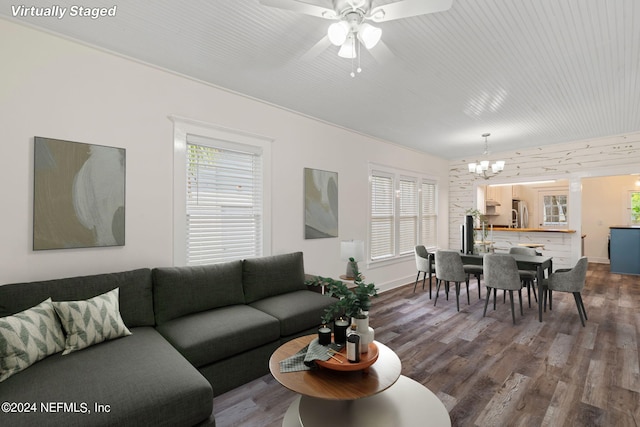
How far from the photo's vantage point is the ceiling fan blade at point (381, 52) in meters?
2.15

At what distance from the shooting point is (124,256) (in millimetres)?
2691

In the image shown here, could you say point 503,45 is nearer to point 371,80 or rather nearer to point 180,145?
point 371,80

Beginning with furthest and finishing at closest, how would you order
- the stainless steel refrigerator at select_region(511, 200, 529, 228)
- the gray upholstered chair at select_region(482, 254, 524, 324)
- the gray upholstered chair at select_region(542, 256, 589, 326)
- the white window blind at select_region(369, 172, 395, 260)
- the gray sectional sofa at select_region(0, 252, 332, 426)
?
the stainless steel refrigerator at select_region(511, 200, 529, 228) → the white window blind at select_region(369, 172, 395, 260) → the gray upholstered chair at select_region(482, 254, 524, 324) → the gray upholstered chair at select_region(542, 256, 589, 326) → the gray sectional sofa at select_region(0, 252, 332, 426)

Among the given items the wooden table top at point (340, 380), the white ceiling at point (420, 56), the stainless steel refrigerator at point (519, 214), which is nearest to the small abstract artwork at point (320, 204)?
the white ceiling at point (420, 56)

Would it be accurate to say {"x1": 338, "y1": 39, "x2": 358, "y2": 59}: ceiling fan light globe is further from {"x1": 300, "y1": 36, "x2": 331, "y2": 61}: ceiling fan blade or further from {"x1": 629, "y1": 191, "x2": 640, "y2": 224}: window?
{"x1": 629, "y1": 191, "x2": 640, "y2": 224}: window

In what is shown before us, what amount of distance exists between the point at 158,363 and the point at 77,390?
1.28 ft

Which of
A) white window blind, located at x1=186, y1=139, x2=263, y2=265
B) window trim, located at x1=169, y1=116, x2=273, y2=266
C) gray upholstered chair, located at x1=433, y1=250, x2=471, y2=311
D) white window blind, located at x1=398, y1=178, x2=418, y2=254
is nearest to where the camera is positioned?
window trim, located at x1=169, y1=116, x2=273, y2=266

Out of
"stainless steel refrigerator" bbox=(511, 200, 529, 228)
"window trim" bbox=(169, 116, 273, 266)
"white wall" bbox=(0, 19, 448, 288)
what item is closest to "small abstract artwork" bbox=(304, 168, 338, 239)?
"white wall" bbox=(0, 19, 448, 288)

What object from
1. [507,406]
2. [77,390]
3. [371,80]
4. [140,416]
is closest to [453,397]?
[507,406]

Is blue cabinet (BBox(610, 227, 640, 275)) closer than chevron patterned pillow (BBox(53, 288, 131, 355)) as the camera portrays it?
No

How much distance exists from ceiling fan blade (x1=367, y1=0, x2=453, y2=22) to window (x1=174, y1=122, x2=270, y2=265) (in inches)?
86.5

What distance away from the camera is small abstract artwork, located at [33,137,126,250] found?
2295mm

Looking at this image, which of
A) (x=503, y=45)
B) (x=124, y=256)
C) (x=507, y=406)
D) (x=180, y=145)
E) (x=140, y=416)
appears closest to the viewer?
(x=140, y=416)

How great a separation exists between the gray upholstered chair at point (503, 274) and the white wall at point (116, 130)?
248cm
